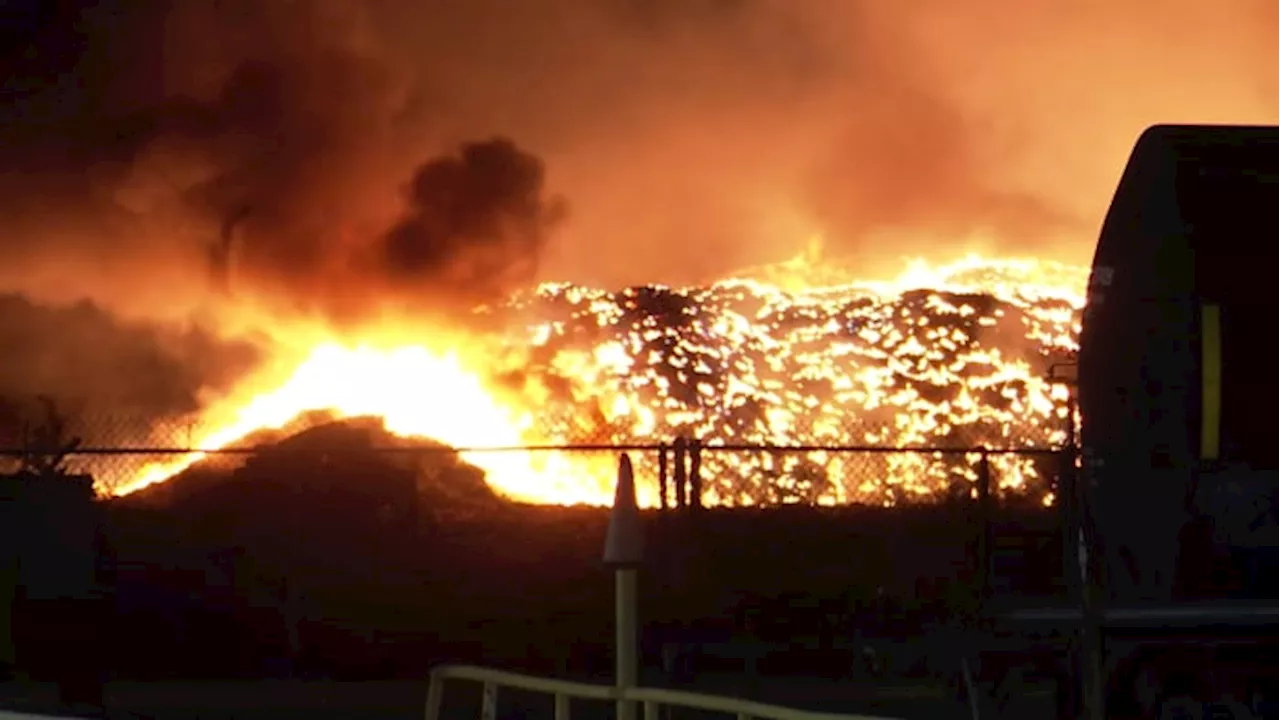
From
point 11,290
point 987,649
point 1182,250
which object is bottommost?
point 987,649

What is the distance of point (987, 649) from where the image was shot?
1473 centimetres

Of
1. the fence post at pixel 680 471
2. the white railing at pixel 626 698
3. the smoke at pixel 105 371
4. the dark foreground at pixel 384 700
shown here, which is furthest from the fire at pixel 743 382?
the white railing at pixel 626 698

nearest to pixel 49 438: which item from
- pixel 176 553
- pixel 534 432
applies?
pixel 176 553

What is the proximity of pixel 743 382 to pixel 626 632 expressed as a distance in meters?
17.6

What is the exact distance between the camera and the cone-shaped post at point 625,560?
933 cm

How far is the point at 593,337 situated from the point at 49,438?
6843 mm

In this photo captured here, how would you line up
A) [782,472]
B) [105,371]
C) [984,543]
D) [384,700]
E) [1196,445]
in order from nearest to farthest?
[1196,445], [384,700], [984,543], [782,472], [105,371]

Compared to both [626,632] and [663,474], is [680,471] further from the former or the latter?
[626,632]

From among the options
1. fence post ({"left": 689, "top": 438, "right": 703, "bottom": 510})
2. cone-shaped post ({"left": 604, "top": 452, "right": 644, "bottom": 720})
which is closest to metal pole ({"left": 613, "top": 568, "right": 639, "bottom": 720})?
cone-shaped post ({"left": 604, "top": 452, "right": 644, "bottom": 720})

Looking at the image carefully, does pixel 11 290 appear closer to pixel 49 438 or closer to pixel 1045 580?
pixel 49 438

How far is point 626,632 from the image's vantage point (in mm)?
9344

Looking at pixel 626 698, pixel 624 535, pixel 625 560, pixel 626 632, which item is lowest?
pixel 626 698

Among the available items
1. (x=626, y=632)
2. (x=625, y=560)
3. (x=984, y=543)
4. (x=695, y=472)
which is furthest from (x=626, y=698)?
(x=695, y=472)

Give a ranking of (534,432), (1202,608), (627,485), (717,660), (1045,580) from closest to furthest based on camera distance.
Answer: (627,485)
(1202,608)
(717,660)
(1045,580)
(534,432)
